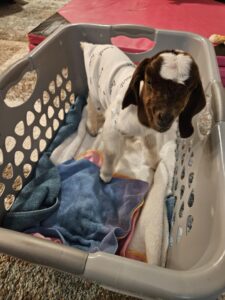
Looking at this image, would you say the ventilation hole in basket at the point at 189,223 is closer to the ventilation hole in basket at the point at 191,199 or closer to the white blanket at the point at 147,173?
the ventilation hole in basket at the point at 191,199

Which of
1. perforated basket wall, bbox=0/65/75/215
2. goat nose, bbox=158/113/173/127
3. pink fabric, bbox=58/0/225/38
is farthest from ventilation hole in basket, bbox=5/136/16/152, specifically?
pink fabric, bbox=58/0/225/38

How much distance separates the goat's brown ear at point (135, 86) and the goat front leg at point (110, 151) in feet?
0.37

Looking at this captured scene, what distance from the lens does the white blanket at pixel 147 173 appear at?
75 centimetres

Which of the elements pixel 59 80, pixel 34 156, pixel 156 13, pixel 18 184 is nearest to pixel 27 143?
pixel 34 156

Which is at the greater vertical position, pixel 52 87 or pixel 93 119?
pixel 52 87

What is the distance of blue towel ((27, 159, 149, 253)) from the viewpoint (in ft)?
2.57

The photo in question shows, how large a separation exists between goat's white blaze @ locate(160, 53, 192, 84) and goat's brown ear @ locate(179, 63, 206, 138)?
0.09 ft

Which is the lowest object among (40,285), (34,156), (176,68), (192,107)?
(40,285)

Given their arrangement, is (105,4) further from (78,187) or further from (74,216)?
(74,216)

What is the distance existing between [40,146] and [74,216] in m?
0.30

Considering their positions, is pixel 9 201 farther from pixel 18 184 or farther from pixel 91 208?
pixel 91 208

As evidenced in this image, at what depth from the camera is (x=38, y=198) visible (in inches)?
33.1

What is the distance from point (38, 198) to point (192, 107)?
45 cm

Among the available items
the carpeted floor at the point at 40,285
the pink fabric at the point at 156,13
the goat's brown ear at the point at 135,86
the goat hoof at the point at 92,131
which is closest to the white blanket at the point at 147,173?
the goat hoof at the point at 92,131
